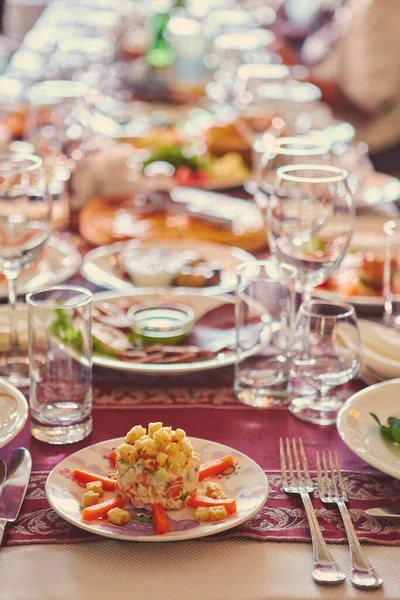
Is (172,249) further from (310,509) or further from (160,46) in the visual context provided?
(160,46)

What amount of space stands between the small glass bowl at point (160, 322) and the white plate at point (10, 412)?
253 millimetres

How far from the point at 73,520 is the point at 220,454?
19 centimetres

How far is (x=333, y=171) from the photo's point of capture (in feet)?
4.05

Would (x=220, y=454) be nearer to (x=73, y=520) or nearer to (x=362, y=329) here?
(x=73, y=520)

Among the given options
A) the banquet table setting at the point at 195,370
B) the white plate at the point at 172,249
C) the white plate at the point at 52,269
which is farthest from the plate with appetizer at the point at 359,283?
the white plate at the point at 52,269

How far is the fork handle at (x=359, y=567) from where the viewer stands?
2.57 feet

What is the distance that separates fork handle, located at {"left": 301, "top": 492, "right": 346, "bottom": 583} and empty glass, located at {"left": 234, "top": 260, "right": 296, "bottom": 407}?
1.08ft

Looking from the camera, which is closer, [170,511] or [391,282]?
[170,511]

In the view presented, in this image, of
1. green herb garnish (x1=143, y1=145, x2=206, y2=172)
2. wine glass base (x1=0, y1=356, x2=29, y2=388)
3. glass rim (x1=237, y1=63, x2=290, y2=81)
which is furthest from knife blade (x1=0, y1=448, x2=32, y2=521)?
glass rim (x1=237, y1=63, x2=290, y2=81)

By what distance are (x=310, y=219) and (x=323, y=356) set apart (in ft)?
0.75

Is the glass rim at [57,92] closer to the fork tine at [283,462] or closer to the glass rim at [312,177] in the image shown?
the glass rim at [312,177]

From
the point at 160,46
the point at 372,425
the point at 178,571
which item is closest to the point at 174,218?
the point at 372,425

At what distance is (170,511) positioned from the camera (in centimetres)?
85

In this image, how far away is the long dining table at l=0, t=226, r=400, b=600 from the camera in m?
0.78
